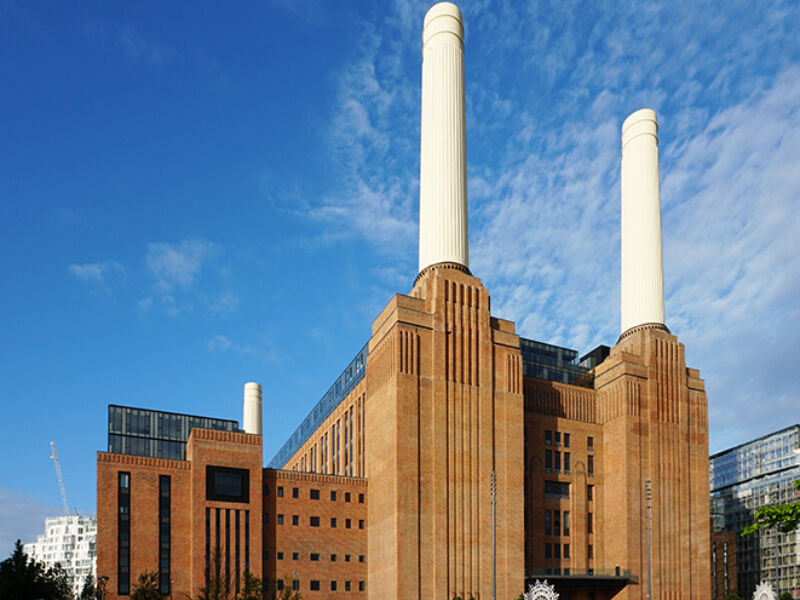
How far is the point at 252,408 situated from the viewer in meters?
153

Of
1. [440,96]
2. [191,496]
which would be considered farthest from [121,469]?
[440,96]

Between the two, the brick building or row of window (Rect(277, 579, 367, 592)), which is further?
row of window (Rect(277, 579, 367, 592))

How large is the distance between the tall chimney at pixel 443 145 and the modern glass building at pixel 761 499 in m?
89.3

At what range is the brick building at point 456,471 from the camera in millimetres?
77438

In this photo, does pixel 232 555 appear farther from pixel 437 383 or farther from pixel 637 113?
pixel 637 113

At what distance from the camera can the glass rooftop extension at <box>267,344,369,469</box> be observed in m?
106

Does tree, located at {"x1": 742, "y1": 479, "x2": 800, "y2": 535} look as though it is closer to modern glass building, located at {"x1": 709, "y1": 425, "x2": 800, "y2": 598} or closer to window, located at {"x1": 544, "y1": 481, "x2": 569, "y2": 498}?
window, located at {"x1": 544, "y1": 481, "x2": 569, "y2": 498}

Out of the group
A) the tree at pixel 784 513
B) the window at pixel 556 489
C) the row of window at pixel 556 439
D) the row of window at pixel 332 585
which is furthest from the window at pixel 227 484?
the tree at pixel 784 513

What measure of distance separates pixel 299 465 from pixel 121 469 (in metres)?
67.3

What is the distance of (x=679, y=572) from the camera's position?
89.9 meters

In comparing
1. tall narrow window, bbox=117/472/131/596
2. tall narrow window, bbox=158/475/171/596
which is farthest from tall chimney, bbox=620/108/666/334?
tall narrow window, bbox=117/472/131/596

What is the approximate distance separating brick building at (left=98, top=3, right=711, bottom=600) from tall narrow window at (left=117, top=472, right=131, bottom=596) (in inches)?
7.0

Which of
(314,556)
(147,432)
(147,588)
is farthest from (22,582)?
(147,432)

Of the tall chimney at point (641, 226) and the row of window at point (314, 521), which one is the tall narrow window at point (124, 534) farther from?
the tall chimney at point (641, 226)
